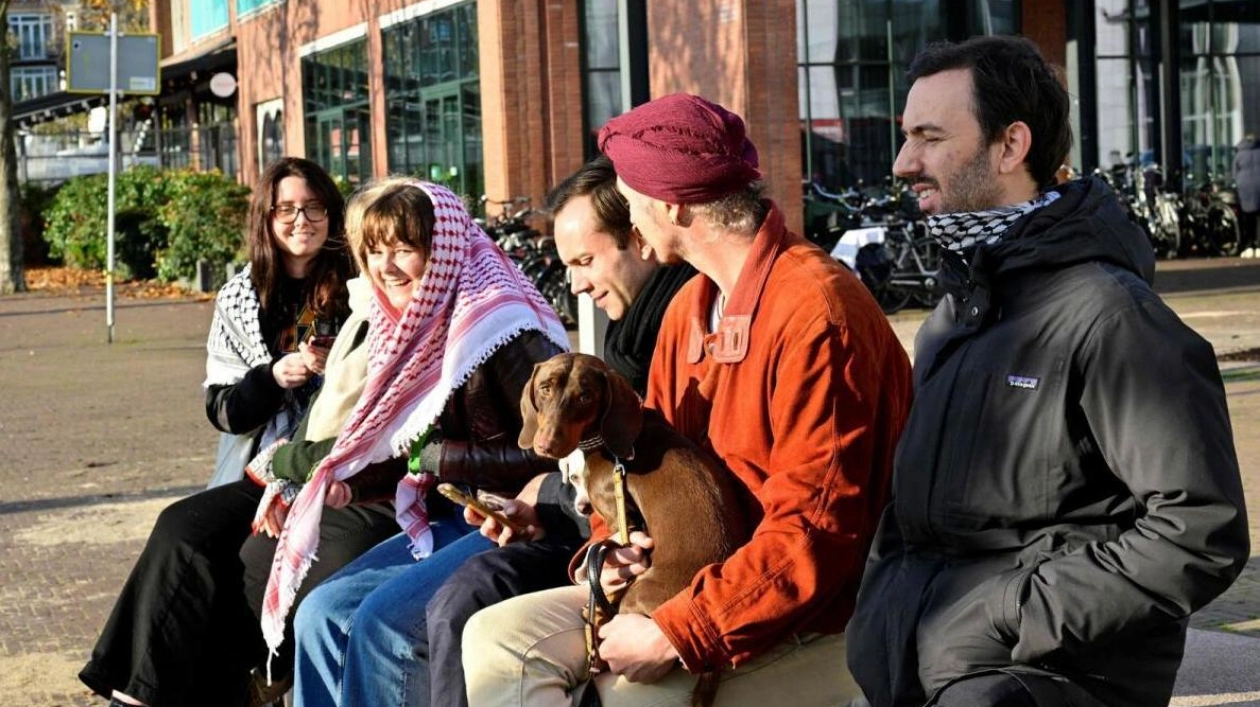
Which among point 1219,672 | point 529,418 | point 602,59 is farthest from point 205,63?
point 529,418

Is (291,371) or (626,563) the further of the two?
(291,371)

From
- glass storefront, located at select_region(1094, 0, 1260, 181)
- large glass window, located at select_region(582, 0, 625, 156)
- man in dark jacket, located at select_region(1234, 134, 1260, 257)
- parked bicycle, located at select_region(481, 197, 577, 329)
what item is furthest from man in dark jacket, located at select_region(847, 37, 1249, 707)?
glass storefront, located at select_region(1094, 0, 1260, 181)

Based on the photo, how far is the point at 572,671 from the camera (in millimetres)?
3328

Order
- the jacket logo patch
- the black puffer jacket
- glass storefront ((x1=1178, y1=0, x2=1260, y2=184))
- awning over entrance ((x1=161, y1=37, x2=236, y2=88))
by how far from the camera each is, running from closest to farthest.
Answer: the black puffer jacket → the jacket logo patch → glass storefront ((x1=1178, y1=0, x2=1260, y2=184)) → awning over entrance ((x1=161, y1=37, x2=236, y2=88))

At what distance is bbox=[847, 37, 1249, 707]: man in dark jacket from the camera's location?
2.40m

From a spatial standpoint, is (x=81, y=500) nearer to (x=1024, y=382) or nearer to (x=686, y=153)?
(x=686, y=153)

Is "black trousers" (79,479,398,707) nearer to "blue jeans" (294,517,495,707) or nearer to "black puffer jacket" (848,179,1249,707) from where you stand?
"blue jeans" (294,517,495,707)

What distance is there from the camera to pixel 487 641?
334 centimetres

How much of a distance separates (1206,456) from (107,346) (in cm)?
1683

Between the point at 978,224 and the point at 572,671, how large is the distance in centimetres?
123

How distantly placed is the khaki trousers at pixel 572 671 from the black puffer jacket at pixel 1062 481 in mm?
490

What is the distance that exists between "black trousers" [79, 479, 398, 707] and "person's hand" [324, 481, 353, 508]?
9 cm

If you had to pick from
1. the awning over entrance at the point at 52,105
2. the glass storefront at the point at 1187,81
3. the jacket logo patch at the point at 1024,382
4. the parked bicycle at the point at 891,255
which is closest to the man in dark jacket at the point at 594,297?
the jacket logo patch at the point at 1024,382

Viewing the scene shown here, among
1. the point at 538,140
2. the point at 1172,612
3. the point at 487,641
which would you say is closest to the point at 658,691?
the point at 487,641
